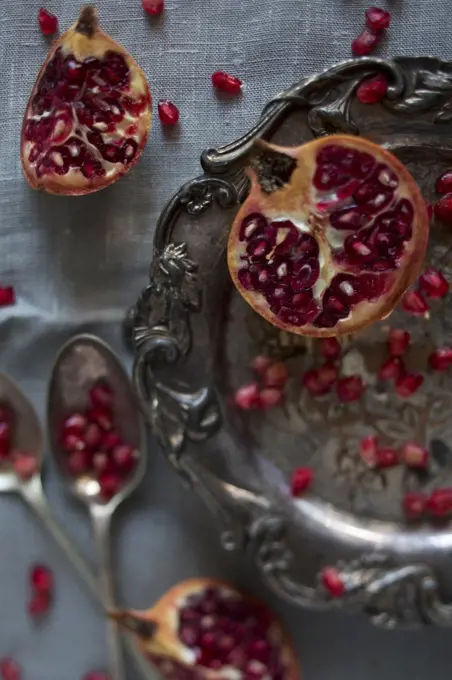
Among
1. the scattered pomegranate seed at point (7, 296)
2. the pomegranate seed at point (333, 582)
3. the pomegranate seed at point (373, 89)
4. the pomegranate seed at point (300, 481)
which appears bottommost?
the pomegranate seed at point (333, 582)

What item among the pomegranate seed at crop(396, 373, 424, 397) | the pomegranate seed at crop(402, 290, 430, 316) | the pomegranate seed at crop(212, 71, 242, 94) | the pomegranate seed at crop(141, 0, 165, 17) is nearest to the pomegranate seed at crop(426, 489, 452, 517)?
the pomegranate seed at crop(396, 373, 424, 397)

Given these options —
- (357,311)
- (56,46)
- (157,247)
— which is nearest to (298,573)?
(357,311)

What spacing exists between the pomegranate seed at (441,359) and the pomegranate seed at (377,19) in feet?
1.42

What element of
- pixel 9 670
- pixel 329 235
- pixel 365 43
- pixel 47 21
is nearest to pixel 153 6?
pixel 47 21

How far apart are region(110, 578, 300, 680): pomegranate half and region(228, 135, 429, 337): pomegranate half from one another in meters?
0.37

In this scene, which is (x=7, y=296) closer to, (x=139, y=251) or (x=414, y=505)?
(x=139, y=251)

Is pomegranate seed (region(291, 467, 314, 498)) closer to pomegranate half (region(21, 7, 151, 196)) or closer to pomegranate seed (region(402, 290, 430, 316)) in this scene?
pomegranate seed (region(402, 290, 430, 316))

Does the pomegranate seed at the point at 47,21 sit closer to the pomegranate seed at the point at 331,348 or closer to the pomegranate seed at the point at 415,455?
the pomegranate seed at the point at 331,348

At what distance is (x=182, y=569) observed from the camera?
3.09ft

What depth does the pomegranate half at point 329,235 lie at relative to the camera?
2.70ft

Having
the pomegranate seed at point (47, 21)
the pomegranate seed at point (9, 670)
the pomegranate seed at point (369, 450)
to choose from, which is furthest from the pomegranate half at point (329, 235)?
the pomegranate seed at point (9, 670)

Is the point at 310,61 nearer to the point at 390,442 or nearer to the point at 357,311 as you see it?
the point at 357,311

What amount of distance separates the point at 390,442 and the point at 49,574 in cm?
49

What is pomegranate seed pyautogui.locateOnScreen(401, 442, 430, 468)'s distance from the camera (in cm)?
90
